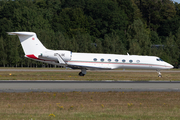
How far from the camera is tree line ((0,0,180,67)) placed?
7088 cm

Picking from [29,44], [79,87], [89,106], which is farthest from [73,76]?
[89,106]

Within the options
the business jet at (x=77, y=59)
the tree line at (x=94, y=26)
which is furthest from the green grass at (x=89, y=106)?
the tree line at (x=94, y=26)

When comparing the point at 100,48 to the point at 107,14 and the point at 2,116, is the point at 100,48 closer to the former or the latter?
the point at 107,14

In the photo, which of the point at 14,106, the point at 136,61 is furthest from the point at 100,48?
the point at 14,106

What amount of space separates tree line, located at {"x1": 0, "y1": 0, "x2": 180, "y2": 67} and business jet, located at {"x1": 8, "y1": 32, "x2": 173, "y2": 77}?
30.9 meters

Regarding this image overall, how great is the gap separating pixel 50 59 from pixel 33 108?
75.1ft

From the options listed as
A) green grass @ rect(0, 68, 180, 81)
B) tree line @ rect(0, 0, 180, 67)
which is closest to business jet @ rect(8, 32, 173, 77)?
green grass @ rect(0, 68, 180, 81)

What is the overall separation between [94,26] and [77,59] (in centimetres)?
7501

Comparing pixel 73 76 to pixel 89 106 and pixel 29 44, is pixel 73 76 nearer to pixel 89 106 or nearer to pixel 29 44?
pixel 29 44

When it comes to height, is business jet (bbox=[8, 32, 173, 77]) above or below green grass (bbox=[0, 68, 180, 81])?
above

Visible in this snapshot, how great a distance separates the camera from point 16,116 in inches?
486

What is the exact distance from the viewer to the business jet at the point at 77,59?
1439 inches

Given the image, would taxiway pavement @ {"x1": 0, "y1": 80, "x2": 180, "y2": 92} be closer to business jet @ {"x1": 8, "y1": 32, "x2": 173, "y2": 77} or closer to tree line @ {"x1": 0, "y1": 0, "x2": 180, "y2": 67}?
business jet @ {"x1": 8, "y1": 32, "x2": 173, "y2": 77}

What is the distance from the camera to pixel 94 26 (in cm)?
11112
